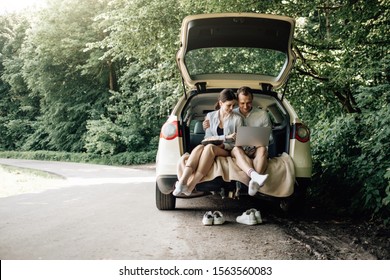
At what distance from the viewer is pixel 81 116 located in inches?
772

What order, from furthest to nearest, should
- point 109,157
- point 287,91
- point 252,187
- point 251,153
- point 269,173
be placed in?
1. point 109,157
2. point 287,91
3. point 251,153
4. point 269,173
5. point 252,187

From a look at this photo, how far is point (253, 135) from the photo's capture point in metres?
3.66

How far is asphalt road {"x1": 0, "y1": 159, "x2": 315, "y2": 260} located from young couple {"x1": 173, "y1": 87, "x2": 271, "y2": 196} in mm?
436

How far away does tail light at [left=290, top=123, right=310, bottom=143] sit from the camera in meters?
3.84

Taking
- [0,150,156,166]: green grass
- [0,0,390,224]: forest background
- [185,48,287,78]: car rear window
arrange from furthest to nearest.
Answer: [0,150,156,166]: green grass
[185,48,287,78]: car rear window
[0,0,390,224]: forest background

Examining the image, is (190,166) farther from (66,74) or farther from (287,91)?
(66,74)

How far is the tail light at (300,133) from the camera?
3840 mm

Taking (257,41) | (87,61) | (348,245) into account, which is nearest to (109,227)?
(348,245)

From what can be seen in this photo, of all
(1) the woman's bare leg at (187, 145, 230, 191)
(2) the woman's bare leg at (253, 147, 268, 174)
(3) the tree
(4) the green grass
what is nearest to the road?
(1) the woman's bare leg at (187, 145, 230, 191)

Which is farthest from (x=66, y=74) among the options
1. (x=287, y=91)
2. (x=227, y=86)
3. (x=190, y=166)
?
(x=190, y=166)

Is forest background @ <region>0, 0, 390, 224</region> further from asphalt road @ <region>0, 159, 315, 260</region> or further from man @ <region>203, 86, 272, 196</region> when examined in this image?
asphalt road @ <region>0, 159, 315, 260</region>

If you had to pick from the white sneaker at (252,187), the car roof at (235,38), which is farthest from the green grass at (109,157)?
the white sneaker at (252,187)

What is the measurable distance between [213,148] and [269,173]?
599 millimetres

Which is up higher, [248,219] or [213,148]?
[213,148]
